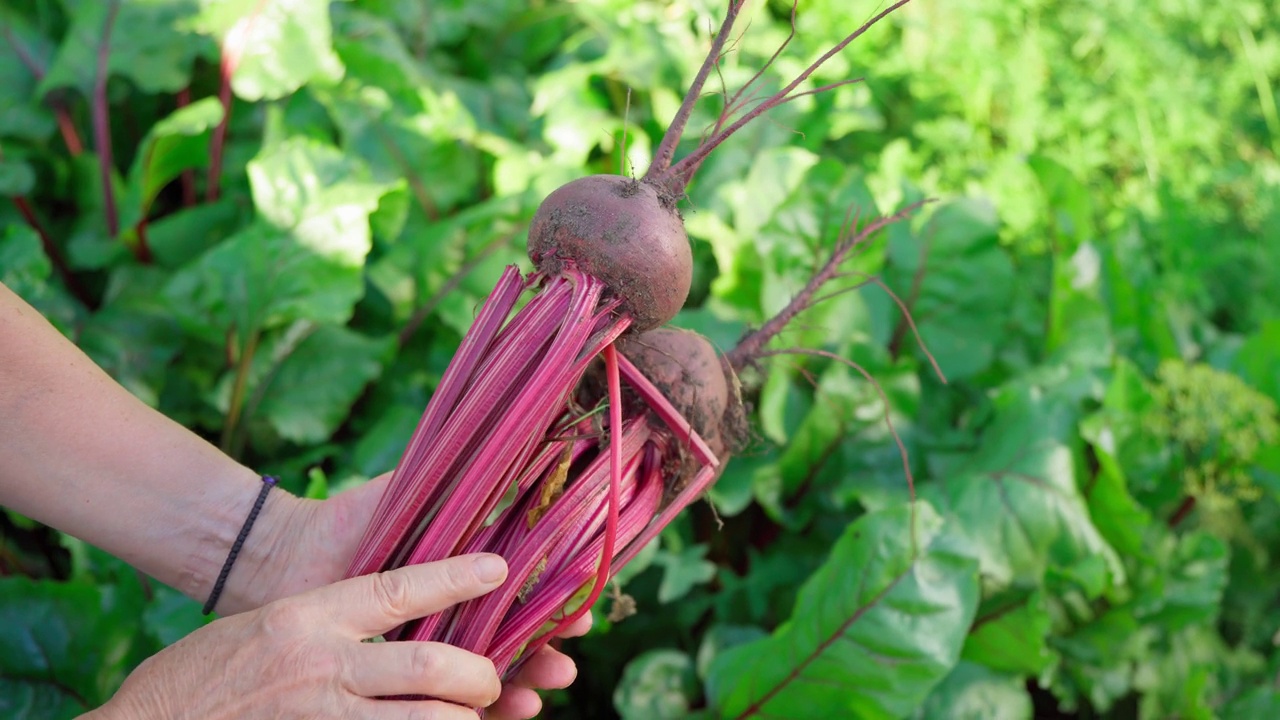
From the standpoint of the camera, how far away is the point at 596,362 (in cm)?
153

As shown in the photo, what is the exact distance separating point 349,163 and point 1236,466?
7.86ft

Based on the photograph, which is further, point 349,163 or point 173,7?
point 173,7

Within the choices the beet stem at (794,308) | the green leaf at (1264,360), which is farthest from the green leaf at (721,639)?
the green leaf at (1264,360)

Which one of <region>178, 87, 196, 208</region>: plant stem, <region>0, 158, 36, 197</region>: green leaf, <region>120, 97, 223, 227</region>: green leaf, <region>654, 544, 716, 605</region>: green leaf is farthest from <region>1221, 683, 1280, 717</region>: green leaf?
<region>0, 158, 36, 197</region>: green leaf

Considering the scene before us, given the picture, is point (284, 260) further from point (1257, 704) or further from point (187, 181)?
point (1257, 704)

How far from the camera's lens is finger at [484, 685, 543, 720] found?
1.49 meters

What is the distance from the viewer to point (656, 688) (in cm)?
207

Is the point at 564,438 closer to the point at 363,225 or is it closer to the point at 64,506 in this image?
the point at 64,506

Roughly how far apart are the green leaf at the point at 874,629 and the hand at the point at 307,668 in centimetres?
81

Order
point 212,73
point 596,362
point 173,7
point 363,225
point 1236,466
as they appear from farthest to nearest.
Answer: point 212,73 → point 173,7 → point 1236,466 → point 363,225 → point 596,362

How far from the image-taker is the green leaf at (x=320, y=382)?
7.59 ft

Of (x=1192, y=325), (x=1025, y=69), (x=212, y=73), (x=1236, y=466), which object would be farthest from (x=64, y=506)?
(x=1025, y=69)

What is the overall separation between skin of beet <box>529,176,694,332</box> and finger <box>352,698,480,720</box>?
611 mm

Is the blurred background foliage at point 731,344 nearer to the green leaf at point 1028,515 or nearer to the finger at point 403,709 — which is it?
the green leaf at point 1028,515
